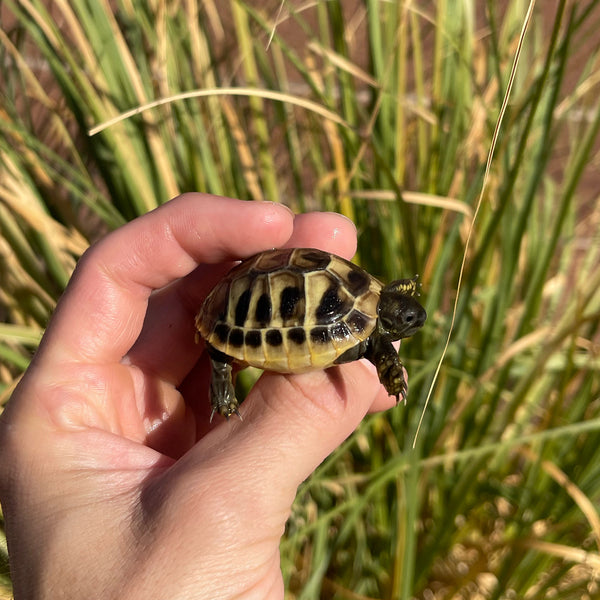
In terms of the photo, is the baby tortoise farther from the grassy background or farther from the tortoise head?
the grassy background

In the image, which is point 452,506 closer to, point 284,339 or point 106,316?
point 284,339

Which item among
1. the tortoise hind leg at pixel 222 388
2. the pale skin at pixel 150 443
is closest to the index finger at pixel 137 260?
the pale skin at pixel 150 443

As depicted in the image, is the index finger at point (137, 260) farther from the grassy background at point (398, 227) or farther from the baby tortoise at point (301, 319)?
the grassy background at point (398, 227)

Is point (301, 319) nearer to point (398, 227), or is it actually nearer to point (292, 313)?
point (292, 313)

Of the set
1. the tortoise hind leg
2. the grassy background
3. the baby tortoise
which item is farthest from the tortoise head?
the tortoise hind leg

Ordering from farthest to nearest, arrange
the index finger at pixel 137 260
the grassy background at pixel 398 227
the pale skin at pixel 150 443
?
the grassy background at pixel 398 227 < the index finger at pixel 137 260 < the pale skin at pixel 150 443

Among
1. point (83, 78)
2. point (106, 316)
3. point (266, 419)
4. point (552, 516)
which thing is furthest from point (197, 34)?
point (552, 516)
